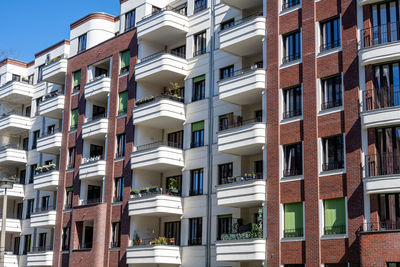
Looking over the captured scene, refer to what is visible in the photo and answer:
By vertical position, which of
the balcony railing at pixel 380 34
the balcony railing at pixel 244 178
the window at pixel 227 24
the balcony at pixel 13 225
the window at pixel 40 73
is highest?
the window at pixel 40 73

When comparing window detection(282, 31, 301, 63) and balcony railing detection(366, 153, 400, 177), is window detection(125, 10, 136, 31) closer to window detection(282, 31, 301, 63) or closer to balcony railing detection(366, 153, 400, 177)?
window detection(282, 31, 301, 63)

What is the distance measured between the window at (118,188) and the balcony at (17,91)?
737 inches

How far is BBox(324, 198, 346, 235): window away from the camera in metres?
30.5

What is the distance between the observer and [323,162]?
1261 inches

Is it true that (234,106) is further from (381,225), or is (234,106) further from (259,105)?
(381,225)

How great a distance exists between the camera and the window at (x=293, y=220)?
32.3 meters

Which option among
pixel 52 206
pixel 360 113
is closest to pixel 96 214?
pixel 52 206

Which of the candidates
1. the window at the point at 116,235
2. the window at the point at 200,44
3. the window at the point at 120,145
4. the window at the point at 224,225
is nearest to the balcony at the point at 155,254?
Result: the window at the point at 224,225

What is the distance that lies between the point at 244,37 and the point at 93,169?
16619mm

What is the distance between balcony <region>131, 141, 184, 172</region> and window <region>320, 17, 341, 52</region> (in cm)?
1263

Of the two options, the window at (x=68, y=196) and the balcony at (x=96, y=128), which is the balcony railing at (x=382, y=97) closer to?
the balcony at (x=96, y=128)

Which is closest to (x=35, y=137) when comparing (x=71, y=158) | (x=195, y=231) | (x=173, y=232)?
(x=71, y=158)

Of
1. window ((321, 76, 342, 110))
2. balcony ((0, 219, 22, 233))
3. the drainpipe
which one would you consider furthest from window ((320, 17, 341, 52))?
balcony ((0, 219, 22, 233))

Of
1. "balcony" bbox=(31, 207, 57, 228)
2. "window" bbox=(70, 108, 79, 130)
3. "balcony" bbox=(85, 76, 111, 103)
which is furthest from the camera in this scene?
"window" bbox=(70, 108, 79, 130)
